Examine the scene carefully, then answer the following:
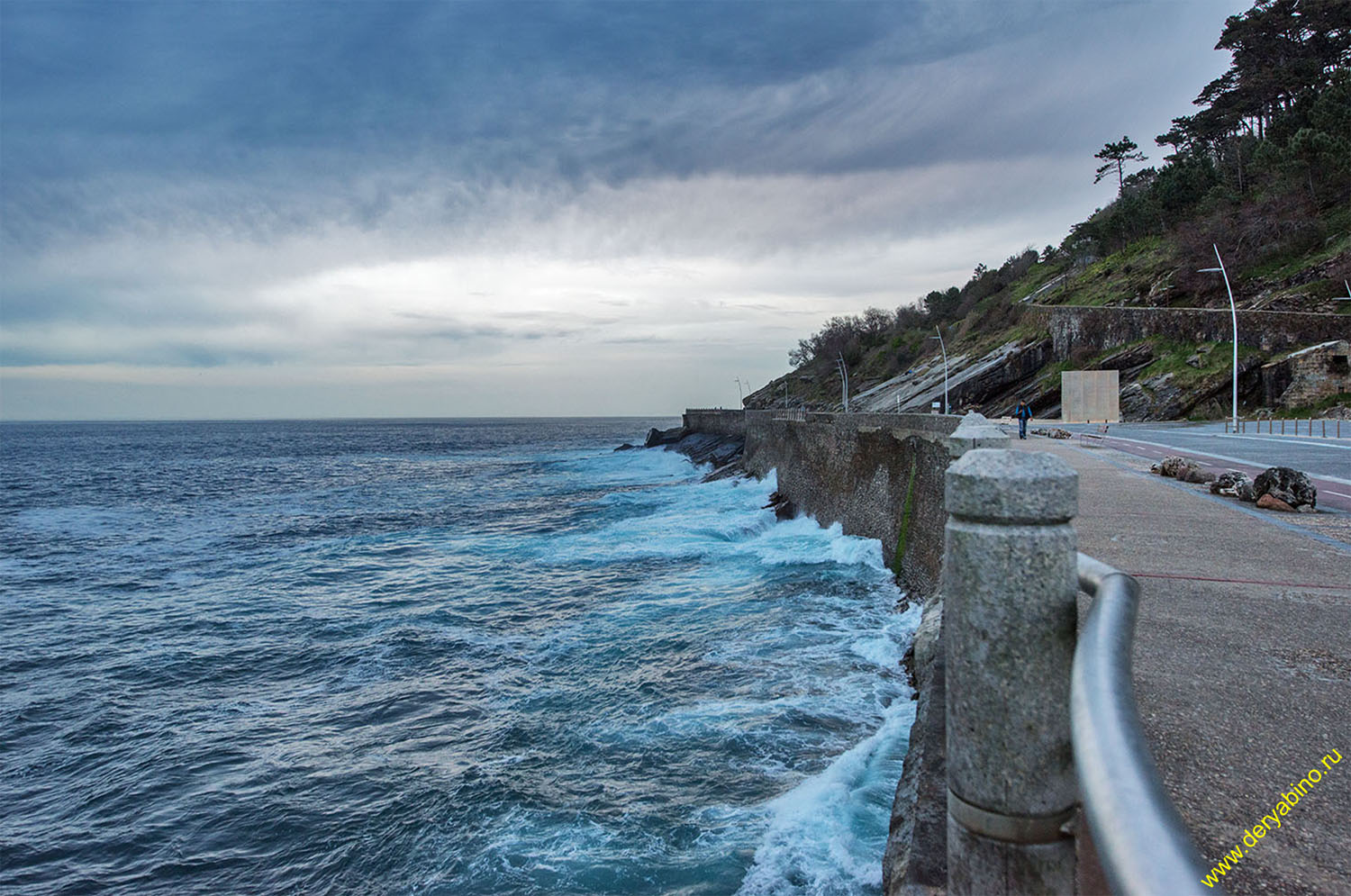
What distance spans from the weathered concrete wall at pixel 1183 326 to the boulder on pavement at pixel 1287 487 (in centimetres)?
2855

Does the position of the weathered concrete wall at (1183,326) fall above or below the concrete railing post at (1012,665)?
above

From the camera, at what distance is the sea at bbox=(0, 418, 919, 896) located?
672cm

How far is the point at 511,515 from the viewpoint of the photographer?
29.8 m

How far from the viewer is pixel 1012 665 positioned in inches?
73.9

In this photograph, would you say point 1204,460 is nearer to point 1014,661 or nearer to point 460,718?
point 460,718

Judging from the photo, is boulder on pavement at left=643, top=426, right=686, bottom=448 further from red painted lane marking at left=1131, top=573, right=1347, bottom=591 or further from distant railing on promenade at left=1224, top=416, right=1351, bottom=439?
red painted lane marking at left=1131, top=573, right=1347, bottom=591

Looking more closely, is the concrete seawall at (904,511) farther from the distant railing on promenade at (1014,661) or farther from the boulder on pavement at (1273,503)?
the boulder on pavement at (1273,503)

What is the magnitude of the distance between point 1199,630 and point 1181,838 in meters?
4.62

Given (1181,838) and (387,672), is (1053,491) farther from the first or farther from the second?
(387,672)

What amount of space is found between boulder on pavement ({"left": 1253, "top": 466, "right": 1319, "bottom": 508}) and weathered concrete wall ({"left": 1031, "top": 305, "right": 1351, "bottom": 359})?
28545 millimetres

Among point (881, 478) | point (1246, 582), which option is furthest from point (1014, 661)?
point (881, 478)

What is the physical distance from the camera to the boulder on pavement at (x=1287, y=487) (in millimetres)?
9188

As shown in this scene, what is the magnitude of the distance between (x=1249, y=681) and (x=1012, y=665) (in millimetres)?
2957

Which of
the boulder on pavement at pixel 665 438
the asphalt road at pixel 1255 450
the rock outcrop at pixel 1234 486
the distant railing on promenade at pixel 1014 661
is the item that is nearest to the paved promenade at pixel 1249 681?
the distant railing on promenade at pixel 1014 661
